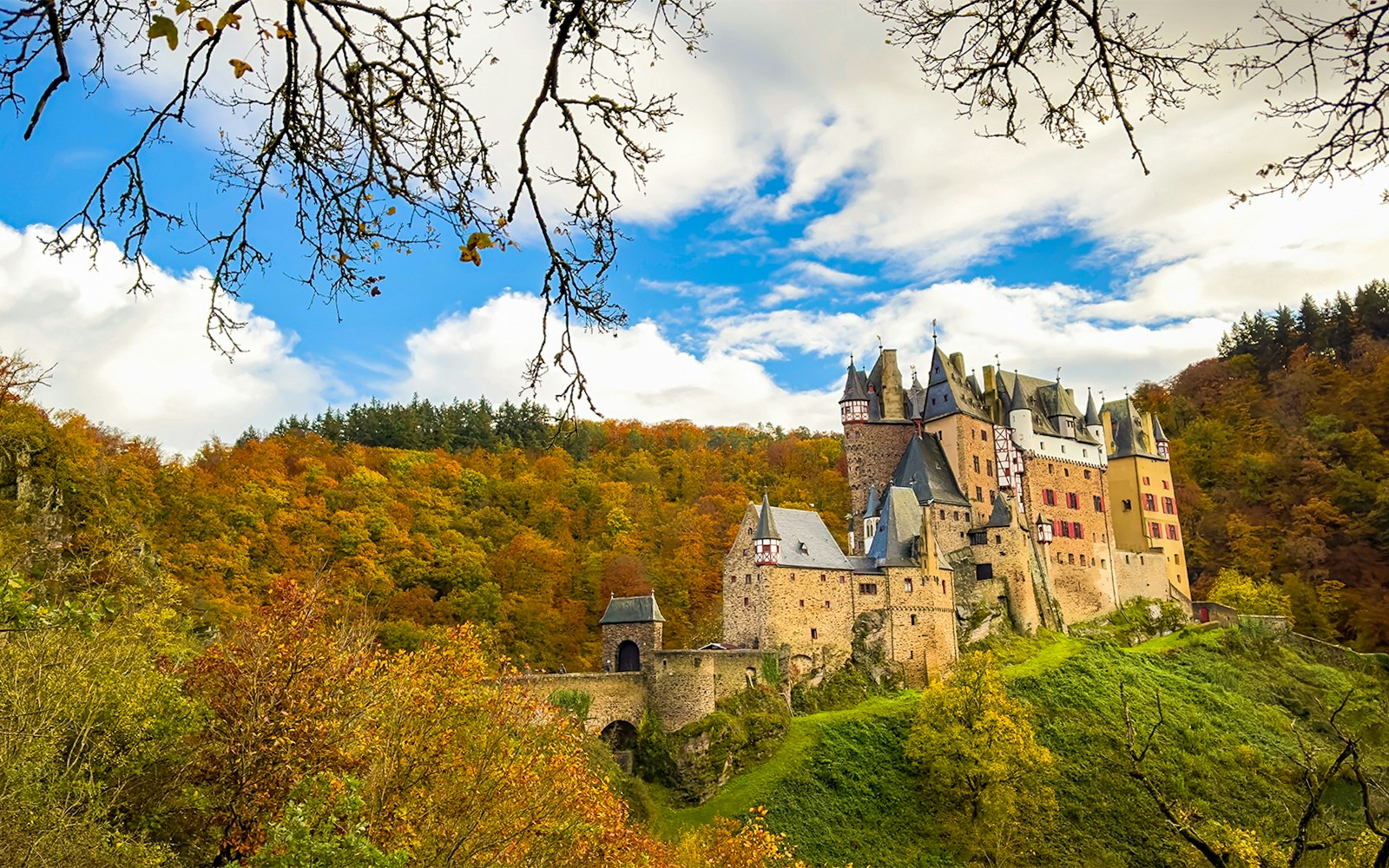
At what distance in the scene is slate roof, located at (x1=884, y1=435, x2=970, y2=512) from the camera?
1469 inches

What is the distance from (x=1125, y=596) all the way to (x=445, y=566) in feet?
91.2

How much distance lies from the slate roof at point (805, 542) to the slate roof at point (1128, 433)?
18.5 m

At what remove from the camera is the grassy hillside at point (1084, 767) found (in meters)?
25.6

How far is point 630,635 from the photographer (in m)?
30.5

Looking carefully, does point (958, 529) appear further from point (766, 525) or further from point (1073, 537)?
point (766, 525)

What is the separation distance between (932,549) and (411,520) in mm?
20461

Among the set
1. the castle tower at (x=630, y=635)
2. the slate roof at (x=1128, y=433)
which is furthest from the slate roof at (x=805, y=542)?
the slate roof at (x=1128, y=433)

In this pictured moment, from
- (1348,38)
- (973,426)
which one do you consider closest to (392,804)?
(1348,38)

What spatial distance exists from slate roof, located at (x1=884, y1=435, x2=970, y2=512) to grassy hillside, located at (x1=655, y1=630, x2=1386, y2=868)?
594cm

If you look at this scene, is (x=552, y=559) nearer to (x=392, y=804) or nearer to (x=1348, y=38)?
(x=392, y=804)

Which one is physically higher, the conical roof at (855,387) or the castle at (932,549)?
the conical roof at (855,387)

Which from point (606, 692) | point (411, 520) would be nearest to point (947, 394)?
point (606, 692)

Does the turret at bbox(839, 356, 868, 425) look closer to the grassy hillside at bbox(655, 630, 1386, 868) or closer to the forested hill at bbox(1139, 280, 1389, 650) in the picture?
the grassy hillside at bbox(655, 630, 1386, 868)

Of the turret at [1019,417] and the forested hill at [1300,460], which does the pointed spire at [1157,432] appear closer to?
the forested hill at [1300,460]
